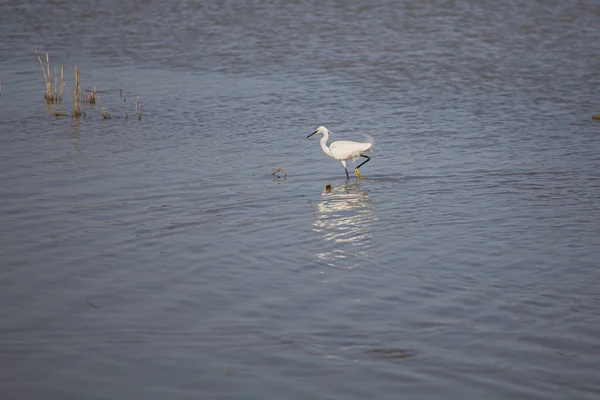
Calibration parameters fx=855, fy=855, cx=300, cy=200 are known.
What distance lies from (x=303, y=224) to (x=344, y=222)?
49cm

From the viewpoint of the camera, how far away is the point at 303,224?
368 inches

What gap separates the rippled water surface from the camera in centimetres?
605

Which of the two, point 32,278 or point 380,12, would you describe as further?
point 380,12

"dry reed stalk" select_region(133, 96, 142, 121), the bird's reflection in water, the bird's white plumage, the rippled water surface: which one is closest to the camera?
the rippled water surface

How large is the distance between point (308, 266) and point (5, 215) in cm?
366

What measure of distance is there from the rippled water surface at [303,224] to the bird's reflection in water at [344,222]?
0.04 meters

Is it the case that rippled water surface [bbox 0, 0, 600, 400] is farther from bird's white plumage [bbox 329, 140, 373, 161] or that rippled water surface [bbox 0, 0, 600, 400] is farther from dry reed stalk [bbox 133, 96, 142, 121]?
bird's white plumage [bbox 329, 140, 373, 161]

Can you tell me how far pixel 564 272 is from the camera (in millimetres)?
7738

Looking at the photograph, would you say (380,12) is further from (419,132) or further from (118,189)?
(118,189)

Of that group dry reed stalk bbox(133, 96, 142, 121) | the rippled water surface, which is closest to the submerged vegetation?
dry reed stalk bbox(133, 96, 142, 121)

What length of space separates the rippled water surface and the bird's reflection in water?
4 centimetres

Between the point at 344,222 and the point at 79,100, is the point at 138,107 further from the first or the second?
the point at 344,222

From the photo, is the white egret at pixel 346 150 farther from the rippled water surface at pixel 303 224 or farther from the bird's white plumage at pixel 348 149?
the rippled water surface at pixel 303 224

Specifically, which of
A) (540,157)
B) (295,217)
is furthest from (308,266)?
(540,157)
